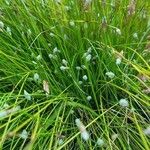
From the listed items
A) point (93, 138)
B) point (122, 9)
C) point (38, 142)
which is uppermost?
point (122, 9)

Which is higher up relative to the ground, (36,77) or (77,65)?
(36,77)

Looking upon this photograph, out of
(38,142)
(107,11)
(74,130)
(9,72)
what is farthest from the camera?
(107,11)

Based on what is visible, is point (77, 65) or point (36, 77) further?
point (77, 65)

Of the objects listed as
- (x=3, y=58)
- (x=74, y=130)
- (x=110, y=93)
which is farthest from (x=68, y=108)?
(x=3, y=58)

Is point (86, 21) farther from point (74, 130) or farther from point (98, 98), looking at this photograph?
point (74, 130)

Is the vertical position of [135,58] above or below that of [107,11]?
below

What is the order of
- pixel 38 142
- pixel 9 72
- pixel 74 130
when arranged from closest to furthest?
1. pixel 38 142
2. pixel 74 130
3. pixel 9 72

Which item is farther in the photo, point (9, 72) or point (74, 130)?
point (9, 72)
